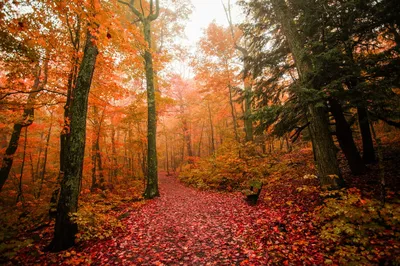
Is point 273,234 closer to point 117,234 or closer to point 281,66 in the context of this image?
point 117,234

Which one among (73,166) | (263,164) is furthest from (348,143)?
(73,166)

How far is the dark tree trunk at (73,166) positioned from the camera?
16.9ft

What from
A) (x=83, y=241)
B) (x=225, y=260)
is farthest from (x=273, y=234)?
(x=83, y=241)

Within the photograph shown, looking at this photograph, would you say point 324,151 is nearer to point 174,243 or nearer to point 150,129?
point 174,243

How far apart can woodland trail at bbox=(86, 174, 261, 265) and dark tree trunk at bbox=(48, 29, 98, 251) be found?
0.95 metres

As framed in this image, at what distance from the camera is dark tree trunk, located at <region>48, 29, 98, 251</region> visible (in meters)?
5.14

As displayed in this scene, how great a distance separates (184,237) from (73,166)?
3878mm

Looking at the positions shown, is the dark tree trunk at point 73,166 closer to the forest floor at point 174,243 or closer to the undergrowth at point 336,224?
the forest floor at point 174,243

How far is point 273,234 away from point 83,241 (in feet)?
17.6

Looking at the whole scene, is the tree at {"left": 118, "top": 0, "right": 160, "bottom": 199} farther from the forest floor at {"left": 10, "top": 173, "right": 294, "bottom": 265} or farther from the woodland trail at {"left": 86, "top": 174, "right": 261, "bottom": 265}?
the forest floor at {"left": 10, "top": 173, "right": 294, "bottom": 265}

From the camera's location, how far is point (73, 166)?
213 inches

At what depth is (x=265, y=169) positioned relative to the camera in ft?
35.8

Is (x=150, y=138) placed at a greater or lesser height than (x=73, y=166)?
greater

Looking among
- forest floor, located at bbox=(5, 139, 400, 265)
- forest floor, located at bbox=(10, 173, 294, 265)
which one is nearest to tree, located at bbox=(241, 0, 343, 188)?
forest floor, located at bbox=(5, 139, 400, 265)
